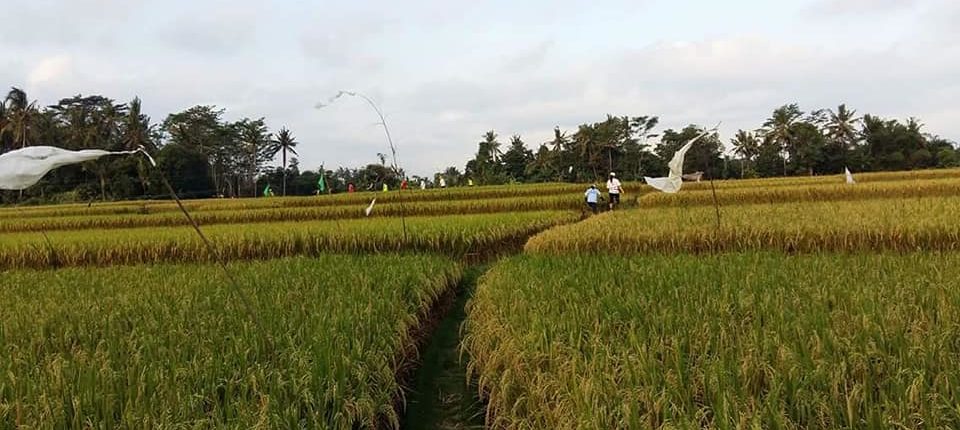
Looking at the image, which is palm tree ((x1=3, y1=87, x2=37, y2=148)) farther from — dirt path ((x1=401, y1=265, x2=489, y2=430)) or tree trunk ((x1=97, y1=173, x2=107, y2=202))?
dirt path ((x1=401, y1=265, x2=489, y2=430))

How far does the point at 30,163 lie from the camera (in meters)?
3.19

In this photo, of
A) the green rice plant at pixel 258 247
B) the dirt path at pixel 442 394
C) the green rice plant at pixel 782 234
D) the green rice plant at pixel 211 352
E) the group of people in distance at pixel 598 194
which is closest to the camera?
the green rice plant at pixel 211 352

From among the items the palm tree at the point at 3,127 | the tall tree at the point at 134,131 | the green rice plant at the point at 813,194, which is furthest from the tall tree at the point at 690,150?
the palm tree at the point at 3,127

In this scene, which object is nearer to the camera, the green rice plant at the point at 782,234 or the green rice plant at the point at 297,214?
the green rice plant at the point at 782,234

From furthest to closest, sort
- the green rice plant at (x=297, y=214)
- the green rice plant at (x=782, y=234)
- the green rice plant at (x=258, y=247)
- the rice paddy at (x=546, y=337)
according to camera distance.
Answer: the green rice plant at (x=297, y=214) → the green rice plant at (x=258, y=247) → the green rice plant at (x=782, y=234) → the rice paddy at (x=546, y=337)

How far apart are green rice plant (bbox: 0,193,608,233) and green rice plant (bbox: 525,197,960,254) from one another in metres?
8.64

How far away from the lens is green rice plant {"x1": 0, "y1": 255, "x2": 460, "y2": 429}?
280cm

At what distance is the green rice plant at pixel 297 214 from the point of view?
17.5 metres

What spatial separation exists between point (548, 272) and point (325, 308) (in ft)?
8.12

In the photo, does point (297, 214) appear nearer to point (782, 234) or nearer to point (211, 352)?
point (782, 234)

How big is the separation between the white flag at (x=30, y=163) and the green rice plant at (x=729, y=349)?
8.70 feet

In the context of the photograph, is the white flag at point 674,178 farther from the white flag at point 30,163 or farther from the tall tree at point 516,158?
the tall tree at point 516,158

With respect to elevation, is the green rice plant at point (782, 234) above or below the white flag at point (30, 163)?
below

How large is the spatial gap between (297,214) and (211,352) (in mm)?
15338
